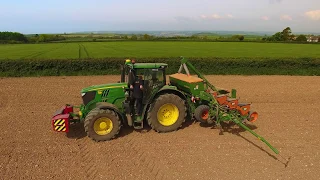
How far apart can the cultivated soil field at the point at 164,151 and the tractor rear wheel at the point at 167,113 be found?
273 mm

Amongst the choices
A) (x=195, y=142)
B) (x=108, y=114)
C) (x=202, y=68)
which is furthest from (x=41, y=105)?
(x=202, y=68)

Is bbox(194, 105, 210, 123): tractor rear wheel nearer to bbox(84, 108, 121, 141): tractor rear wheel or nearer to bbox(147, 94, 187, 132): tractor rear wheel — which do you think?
bbox(147, 94, 187, 132): tractor rear wheel

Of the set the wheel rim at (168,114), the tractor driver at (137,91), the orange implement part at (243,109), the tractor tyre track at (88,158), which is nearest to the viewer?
the tractor tyre track at (88,158)

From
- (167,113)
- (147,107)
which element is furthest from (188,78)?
(147,107)

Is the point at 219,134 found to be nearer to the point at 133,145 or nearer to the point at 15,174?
the point at 133,145

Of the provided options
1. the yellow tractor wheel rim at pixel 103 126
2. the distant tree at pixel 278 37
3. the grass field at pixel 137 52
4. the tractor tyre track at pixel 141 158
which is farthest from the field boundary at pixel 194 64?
the distant tree at pixel 278 37

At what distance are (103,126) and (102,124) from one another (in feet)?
0.24

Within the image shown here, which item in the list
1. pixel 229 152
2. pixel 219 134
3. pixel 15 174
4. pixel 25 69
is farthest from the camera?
pixel 25 69

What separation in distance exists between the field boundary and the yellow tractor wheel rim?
13.3m

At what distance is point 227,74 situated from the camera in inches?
832

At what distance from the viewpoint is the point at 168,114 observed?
8102 millimetres

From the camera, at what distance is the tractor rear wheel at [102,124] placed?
7230 mm

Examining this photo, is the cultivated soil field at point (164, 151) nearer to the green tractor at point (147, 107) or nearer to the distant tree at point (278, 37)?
the green tractor at point (147, 107)

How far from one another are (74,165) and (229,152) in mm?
3986
